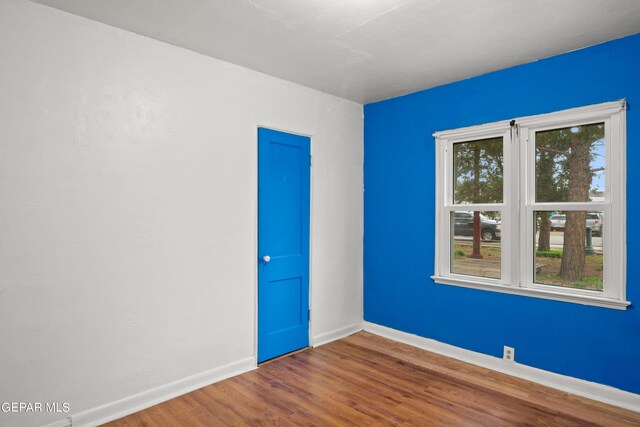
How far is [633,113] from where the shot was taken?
107 inches

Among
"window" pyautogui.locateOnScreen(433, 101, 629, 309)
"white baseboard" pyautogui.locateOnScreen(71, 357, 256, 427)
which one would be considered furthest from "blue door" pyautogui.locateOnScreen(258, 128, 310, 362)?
"window" pyautogui.locateOnScreen(433, 101, 629, 309)

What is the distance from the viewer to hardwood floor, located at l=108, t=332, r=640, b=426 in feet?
8.44

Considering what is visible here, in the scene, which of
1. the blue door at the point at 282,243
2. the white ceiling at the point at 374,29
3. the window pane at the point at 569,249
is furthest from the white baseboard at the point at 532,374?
the white ceiling at the point at 374,29

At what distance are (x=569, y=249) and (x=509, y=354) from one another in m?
1.07

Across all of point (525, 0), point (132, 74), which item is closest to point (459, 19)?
point (525, 0)

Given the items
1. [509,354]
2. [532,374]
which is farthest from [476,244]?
[532,374]

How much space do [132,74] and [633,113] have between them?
3743 mm

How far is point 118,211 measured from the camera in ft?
8.66

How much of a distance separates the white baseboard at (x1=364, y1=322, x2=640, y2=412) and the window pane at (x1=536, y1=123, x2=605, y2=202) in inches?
58.3

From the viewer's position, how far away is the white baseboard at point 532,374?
276 centimetres

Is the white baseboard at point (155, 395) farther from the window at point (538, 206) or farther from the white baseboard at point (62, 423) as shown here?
the window at point (538, 206)

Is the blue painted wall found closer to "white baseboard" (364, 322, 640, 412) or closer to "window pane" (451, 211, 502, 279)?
→ "white baseboard" (364, 322, 640, 412)

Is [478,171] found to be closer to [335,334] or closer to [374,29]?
[374,29]

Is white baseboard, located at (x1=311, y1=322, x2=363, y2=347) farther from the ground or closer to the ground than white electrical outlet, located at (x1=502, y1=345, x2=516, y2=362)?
closer to the ground
